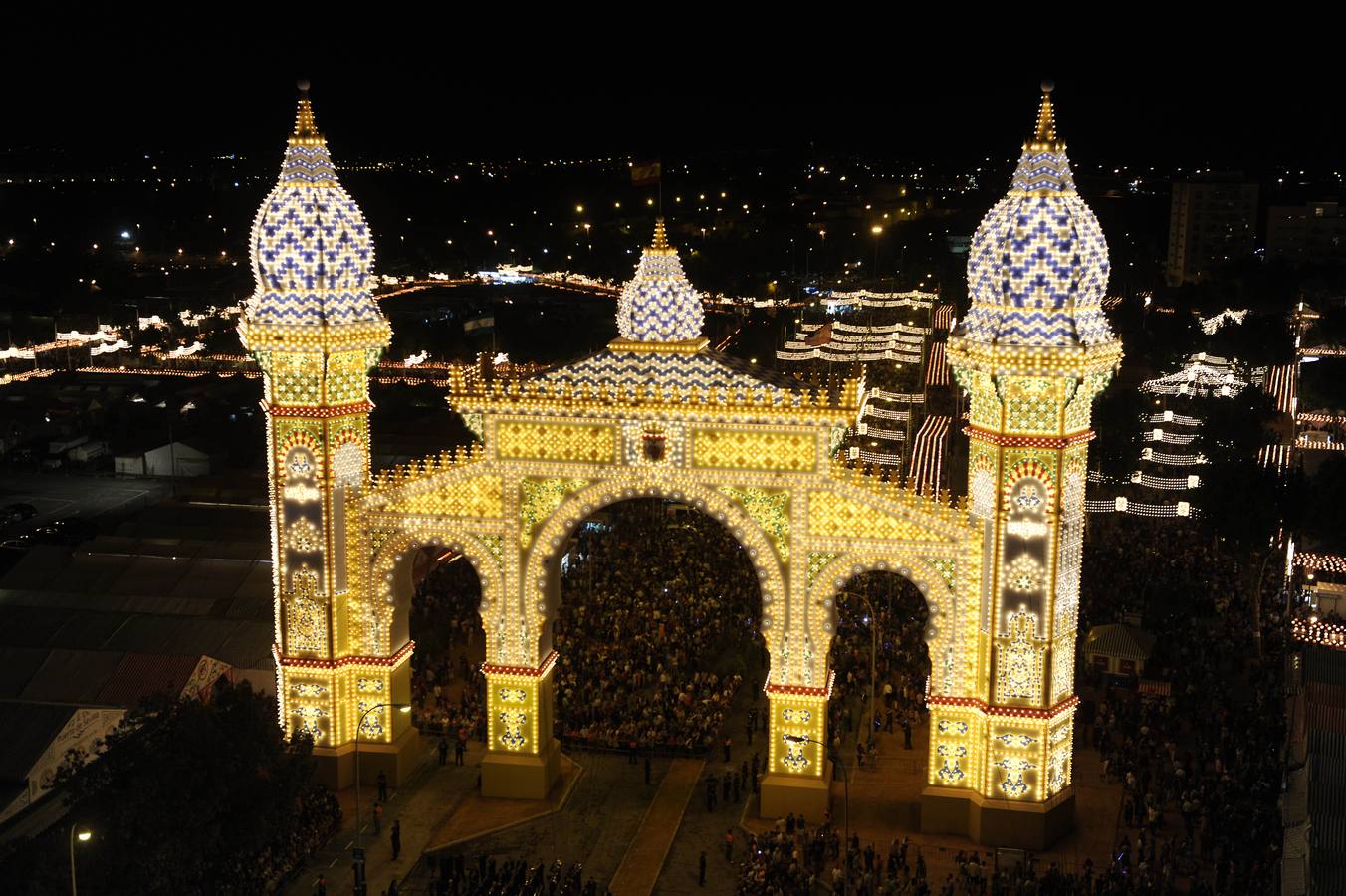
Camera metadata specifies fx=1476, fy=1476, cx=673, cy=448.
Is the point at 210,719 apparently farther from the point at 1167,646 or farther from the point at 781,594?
the point at 1167,646

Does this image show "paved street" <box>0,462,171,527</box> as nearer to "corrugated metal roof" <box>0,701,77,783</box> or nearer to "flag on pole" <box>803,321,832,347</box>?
"corrugated metal roof" <box>0,701,77,783</box>

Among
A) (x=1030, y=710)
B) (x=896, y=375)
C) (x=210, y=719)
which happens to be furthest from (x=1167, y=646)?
(x=896, y=375)

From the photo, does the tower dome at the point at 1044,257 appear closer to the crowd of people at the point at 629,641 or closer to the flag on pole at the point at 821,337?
the crowd of people at the point at 629,641

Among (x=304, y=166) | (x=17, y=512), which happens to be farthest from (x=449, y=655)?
(x=17, y=512)

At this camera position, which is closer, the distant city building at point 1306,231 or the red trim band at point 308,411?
the red trim band at point 308,411

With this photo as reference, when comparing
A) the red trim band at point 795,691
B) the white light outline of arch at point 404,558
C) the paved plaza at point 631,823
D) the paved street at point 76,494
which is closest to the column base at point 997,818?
the paved plaza at point 631,823

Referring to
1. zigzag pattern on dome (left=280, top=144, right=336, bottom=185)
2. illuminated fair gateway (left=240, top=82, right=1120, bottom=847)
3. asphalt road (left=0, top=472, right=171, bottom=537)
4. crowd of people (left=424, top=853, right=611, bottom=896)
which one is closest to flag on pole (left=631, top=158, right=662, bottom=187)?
illuminated fair gateway (left=240, top=82, right=1120, bottom=847)
